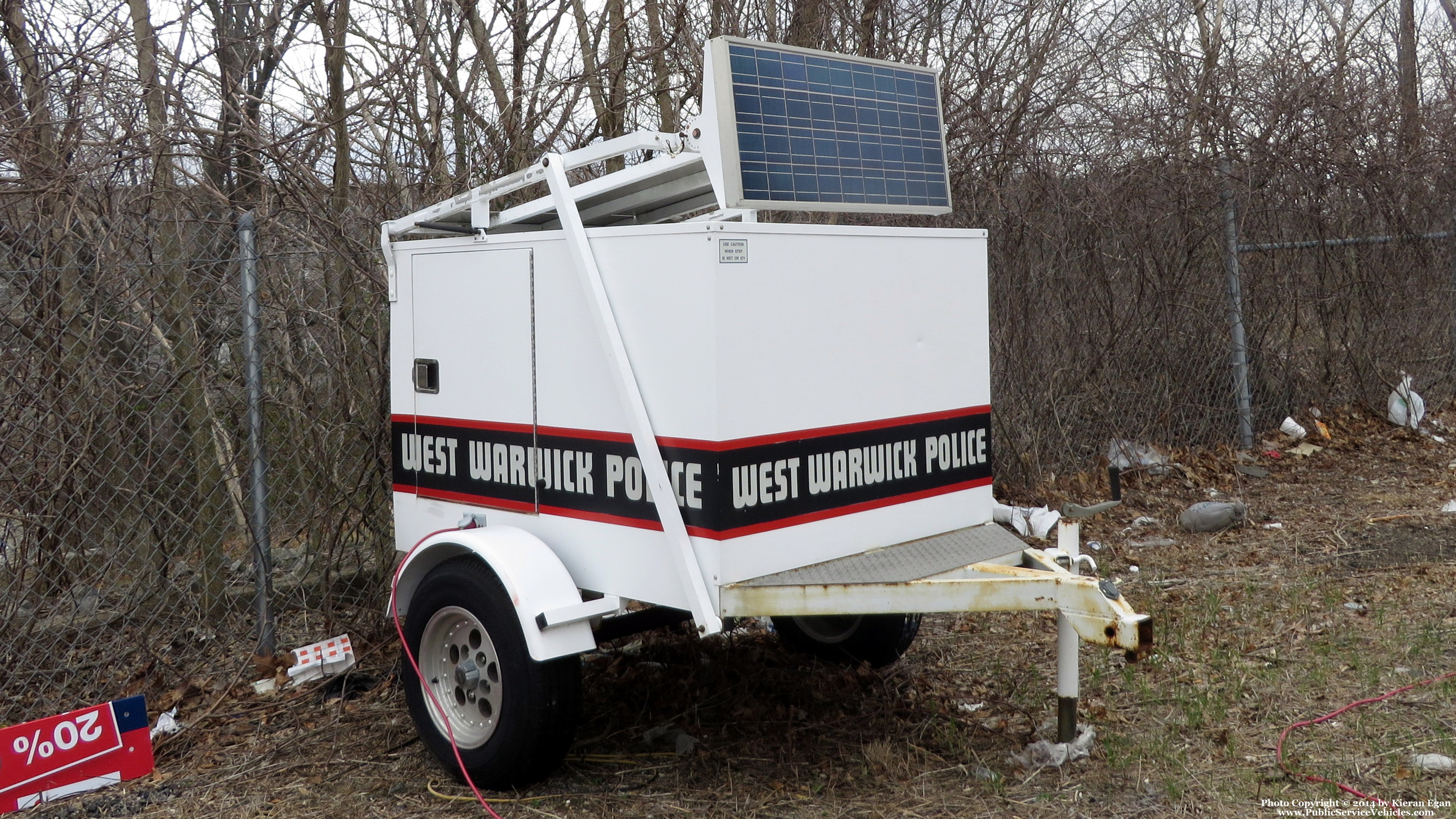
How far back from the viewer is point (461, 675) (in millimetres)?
4133

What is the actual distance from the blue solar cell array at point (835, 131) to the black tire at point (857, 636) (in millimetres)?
1802

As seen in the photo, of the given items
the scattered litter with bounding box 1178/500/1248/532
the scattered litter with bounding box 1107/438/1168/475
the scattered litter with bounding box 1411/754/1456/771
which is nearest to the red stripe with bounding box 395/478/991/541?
the scattered litter with bounding box 1411/754/1456/771

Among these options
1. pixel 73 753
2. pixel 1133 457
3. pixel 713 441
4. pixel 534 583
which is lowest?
pixel 73 753

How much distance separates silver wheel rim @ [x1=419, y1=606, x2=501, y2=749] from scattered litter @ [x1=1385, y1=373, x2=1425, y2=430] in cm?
939

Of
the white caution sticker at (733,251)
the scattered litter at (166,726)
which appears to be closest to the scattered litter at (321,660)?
the scattered litter at (166,726)

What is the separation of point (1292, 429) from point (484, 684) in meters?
8.09

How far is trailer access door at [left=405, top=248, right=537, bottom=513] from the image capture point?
4.15 m

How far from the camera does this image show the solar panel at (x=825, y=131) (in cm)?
389

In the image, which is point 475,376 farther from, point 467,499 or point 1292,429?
point 1292,429

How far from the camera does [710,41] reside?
12.8 feet

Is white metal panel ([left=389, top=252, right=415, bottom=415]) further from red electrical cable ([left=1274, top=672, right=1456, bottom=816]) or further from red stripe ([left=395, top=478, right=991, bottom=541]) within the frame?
red electrical cable ([left=1274, top=672, right=1456, bottom=816])

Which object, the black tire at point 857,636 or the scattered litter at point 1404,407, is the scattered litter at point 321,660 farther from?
the scattered litter at point 1404,407

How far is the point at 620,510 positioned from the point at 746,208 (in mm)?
1089

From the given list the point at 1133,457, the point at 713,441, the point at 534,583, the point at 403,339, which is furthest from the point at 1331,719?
the point at 1133,457
